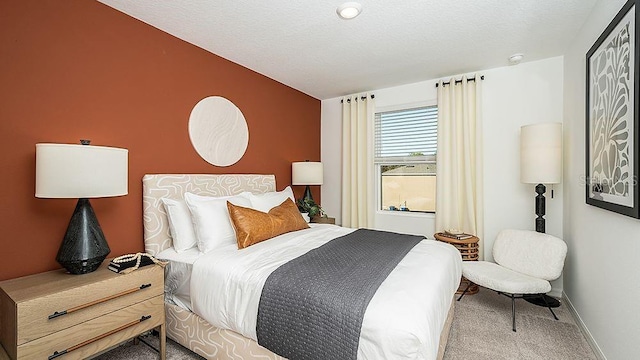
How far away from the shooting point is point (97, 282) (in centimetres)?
157

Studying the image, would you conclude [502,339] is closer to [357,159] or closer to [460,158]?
[460,158]

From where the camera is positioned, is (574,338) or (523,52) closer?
(574,338)

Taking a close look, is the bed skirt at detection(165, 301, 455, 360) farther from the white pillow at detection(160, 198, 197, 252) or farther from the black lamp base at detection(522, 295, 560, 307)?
the black lamp base at detection(522, 295, 560, 307)

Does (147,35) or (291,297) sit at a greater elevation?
(147,35)

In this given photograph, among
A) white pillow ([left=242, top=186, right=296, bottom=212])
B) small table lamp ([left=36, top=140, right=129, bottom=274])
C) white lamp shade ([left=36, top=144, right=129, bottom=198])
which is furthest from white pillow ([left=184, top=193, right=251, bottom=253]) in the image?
white lamp shade ([left=36, top=144, right=129, bottom=198])

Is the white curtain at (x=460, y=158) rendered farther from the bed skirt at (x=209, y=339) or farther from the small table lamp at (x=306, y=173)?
the bed skirt at (x=209, y=339)

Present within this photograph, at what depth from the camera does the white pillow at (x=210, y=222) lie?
7.22ft

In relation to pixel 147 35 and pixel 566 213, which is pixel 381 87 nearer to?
pixel 566 213

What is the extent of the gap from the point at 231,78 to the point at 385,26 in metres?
1.67

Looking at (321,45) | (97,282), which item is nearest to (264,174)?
(321,45)

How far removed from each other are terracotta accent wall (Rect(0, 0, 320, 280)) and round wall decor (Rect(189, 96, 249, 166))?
0.07m

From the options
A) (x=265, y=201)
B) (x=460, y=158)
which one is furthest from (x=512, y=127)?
(x=265, y=201)

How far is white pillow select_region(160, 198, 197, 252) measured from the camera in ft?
7.37

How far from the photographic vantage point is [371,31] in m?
2.45
